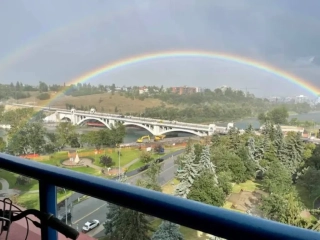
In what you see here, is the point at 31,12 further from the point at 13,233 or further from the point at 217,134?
the point at 13,233

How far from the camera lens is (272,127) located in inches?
138

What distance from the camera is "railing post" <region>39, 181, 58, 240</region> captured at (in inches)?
26.9

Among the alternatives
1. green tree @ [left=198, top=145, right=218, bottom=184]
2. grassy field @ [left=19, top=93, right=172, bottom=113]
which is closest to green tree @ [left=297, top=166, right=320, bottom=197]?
green tree @ [left=198, top=145, right=218, bottom=184]

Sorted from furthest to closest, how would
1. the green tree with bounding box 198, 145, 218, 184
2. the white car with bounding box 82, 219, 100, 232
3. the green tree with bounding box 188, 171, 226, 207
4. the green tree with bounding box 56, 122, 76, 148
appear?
the green tree with bounding box 56, 122, 76, 148
the green tree with bounding box 198, 145, 218, 184
the green tree with bounding box 188, 171, 226, 207
the white car with bounding box 82, 219, 100, 232

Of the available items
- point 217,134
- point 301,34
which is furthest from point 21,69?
point 301,34

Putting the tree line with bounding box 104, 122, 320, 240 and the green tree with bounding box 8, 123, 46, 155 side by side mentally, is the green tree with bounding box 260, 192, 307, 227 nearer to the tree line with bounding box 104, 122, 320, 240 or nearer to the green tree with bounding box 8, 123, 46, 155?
the tree line with bounding box 104, 122, 320, 240

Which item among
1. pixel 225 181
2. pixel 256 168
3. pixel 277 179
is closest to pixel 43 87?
pixel 225 181

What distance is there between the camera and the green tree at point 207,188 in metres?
2.20

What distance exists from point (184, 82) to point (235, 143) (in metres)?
2.21

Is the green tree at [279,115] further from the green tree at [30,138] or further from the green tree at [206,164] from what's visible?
the green tree at [30,138]

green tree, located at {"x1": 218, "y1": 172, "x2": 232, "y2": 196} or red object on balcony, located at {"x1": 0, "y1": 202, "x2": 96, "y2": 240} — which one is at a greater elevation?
red object on balcony, located at {"x1": 0, "y1": 202, "x2": 96, "y2": 240}

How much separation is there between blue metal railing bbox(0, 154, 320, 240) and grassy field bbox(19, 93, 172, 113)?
11.2 ft

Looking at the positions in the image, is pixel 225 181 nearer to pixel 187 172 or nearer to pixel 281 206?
pixel 187 172

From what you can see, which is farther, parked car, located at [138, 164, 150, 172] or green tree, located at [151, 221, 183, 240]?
parked car, located at [138, 164, 150, 172]
